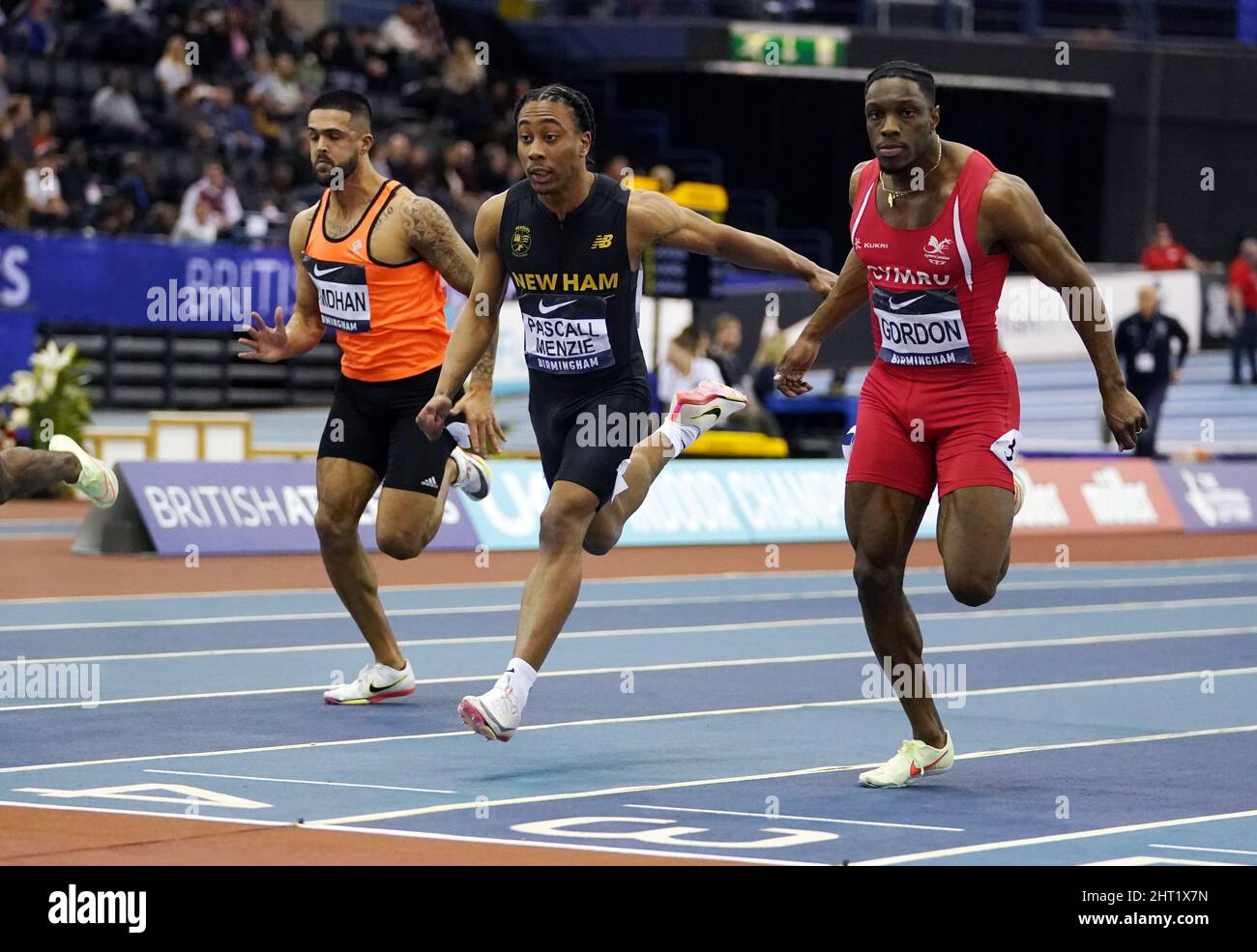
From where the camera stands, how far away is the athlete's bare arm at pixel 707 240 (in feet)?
28.0

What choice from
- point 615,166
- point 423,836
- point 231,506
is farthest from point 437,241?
point 615,166

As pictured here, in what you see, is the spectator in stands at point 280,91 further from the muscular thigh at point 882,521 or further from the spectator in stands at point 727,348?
the muscular thigh at point 882,521

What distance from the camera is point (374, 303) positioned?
10.0 m

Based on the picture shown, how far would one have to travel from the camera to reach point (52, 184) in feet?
76.9

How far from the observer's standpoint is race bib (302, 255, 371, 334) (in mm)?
10023

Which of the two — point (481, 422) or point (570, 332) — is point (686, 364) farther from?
point (481, 422)

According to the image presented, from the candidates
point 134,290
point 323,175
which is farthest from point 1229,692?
point 134,290

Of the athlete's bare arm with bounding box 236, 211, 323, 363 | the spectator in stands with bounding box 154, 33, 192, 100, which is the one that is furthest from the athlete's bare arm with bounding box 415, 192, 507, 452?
the spectator in stands with bounding box 154, 33, 192, 100

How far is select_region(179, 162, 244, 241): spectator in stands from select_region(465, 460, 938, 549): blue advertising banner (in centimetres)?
759

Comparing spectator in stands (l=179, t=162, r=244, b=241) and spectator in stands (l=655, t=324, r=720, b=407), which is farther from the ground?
spectator in stands (l=179, t=162, r=244, b=241)

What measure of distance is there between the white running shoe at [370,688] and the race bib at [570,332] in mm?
2087

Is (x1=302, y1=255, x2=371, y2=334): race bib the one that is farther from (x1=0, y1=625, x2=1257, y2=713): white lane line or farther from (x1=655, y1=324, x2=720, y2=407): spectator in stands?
(x1=655, y1=324, x2=720, y2=407): spectator in stands
